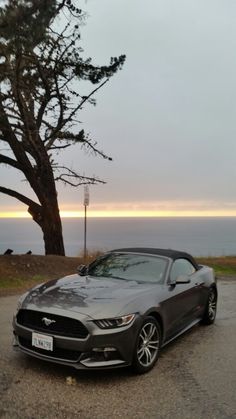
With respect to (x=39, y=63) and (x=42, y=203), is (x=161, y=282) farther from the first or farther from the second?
(x=42, y=203)

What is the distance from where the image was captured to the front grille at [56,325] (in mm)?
5609

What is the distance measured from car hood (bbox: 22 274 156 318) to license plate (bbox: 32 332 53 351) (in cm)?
30

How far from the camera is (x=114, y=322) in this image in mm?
5680

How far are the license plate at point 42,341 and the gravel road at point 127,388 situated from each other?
1.10 feet

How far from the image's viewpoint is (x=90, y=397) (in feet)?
17.1

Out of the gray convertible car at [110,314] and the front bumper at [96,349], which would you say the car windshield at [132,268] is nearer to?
the gray convertible car at [110,314]

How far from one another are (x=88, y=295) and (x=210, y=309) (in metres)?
3.28

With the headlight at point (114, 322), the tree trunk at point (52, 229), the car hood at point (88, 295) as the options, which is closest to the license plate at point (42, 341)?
the car hood at point (88, 295)

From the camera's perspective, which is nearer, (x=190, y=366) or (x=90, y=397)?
(x=90, y=397)

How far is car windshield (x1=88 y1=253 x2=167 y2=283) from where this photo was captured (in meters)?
7.14

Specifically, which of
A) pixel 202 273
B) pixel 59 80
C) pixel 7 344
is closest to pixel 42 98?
pixel 59 80

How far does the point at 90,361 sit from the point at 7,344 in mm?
1920

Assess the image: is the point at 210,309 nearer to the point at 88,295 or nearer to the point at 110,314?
the point at 88,295

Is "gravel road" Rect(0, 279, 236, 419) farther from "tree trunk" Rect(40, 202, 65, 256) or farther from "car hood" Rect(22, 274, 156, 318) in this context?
"tree trunk" Rect(40, 202, 65, 256)
